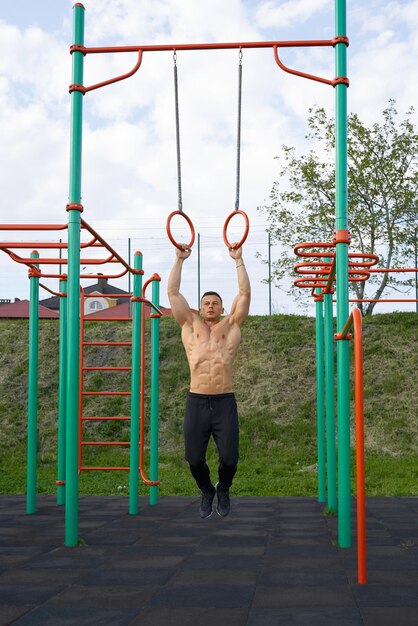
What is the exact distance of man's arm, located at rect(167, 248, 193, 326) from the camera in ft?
17.2

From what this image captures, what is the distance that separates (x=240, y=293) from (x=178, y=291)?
45 cm

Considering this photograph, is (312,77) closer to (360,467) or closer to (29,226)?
(29,226)

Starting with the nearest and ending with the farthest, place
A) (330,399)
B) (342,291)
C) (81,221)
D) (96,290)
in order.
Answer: (342,291) → (81,221) → (330,399) → (96,290)

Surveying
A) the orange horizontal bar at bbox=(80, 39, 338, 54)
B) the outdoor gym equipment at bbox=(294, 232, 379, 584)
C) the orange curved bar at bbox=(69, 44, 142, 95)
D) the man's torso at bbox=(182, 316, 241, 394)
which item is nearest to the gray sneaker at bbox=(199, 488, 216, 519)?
the man's torso at bbox=(182, 316, 241, 394)

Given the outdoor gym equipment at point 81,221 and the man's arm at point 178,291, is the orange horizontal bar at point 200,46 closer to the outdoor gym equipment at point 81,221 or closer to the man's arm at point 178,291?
the outdoor gym equipment at point 81,221

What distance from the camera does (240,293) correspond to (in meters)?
5.29

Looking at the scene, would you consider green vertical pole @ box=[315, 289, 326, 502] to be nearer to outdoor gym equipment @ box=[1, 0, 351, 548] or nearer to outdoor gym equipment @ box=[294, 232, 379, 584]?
outdoor gym equipment @ box=[294, 232, 379, 584]

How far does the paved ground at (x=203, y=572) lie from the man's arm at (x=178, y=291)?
5.25 feet

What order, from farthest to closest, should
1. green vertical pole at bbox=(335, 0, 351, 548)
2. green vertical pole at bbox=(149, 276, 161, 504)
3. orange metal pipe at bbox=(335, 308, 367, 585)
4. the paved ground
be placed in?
1. green vertical pole at bbox=(149, 276, 161, 504)
2. green vertical pole at bbox=(335, 0, 351, 548)
3. orange metal pipe at bbox=(335, 308, 367, 585)
4. the paved ground

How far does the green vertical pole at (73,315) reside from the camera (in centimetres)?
486

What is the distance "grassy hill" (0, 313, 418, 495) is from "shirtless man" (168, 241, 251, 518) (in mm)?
4136

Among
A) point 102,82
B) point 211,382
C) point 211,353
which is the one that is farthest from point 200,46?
point 211,382

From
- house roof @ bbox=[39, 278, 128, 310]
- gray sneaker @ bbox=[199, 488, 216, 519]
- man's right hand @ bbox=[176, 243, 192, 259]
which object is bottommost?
gray sneaker @ bbox=[199, 488, 216, 519]

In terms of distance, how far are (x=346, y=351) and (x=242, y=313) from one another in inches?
39.4
